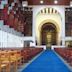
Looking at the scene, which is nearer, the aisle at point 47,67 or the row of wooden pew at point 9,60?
the row of wooden pew at point 9,60

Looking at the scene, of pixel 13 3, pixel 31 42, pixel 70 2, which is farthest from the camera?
pixel 31 42

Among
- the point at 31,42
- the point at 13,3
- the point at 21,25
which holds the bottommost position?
the point at 31,42

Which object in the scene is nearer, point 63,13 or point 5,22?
point 5,22

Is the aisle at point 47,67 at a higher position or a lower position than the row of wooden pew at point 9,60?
lower

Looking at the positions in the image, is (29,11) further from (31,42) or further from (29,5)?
(31,42)

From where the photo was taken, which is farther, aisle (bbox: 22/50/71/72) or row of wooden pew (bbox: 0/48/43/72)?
aisle (bbox: 22/50/71/72)

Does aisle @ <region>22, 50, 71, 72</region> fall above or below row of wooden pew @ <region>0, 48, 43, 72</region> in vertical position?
below

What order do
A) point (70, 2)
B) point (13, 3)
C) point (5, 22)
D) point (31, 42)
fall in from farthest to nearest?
point (31, 42), point (70, 2), point (13, 3), point (5, 22)

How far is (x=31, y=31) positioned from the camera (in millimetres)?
47156

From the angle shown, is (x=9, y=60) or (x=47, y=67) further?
(x=47, y=67)

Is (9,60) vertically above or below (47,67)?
above

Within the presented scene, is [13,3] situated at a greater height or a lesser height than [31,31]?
greater

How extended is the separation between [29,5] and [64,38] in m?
8.58

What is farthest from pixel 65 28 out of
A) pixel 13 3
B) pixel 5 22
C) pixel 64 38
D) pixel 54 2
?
pixel 5 22
